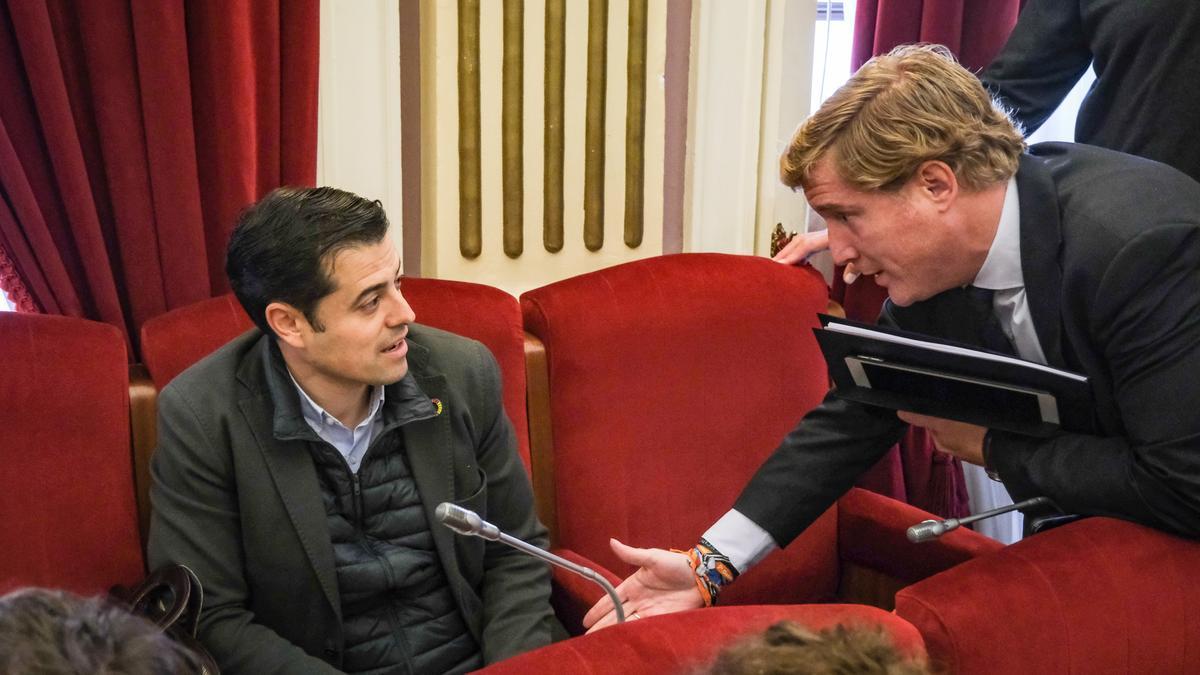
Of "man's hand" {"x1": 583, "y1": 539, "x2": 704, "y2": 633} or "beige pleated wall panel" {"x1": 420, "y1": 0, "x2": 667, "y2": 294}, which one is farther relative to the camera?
"beige pleated wall panel" {"x1": 420, "y1": 0, "x2": 667, "y2": 294}

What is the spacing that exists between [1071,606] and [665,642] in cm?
49

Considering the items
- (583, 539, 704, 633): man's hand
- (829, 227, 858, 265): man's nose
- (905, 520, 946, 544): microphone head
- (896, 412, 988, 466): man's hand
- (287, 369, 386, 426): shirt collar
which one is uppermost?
(829, 227, 858, 265): man's nose

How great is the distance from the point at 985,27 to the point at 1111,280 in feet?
4.04

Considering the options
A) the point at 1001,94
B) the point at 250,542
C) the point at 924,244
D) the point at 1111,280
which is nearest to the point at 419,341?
the point at 250,542

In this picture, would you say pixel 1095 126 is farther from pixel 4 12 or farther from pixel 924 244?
pixel 4 12

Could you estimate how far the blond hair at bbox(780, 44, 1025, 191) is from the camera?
1420 millimetres

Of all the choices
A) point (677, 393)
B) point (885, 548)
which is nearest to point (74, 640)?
point (677, 393)

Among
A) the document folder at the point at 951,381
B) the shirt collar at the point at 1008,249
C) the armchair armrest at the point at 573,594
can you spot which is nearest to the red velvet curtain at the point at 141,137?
the armchair armrest at the point at 573,594

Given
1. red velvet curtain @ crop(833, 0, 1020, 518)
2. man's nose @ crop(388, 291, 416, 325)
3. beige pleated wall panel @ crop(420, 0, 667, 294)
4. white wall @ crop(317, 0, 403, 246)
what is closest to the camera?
man's nose @ crop(388, 291, 416, 325)

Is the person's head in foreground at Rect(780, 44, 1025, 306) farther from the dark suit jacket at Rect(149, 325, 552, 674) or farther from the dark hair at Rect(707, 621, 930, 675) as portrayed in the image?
the dark hair at Rect(707, 621, 930, 675)

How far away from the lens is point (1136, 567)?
54.2 inches

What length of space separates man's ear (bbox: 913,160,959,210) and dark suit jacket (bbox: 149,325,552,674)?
28.2 inches

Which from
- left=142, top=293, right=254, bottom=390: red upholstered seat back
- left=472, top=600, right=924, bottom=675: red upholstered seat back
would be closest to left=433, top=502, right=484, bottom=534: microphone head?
left=472, top=600, right=924, bottom=675: red upholstered seat back

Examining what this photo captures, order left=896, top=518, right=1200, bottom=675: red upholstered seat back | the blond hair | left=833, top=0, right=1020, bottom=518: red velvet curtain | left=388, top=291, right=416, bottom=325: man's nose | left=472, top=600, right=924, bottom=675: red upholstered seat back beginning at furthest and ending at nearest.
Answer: left=833, top=0, right=1020, bottom=518: red velvet curtain, left=388, top=291, right=416, bottom=325: man's nose, the blond hair, left=896, top=518, right=1200, bottom=675: red upholstered seat back, left=472, top=600, right=924, bottom=675: red upholstered seat back
